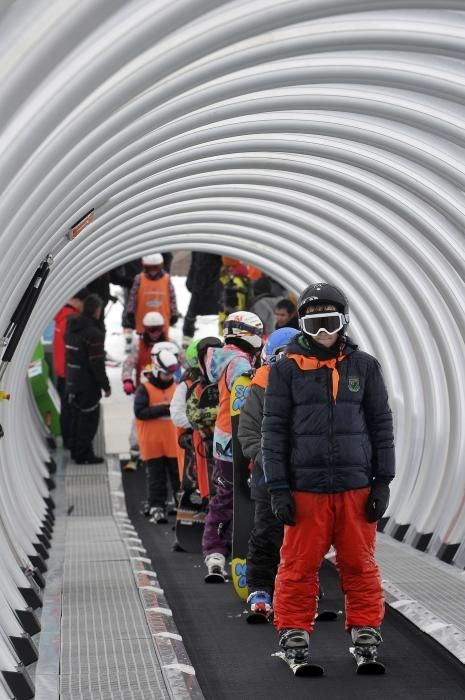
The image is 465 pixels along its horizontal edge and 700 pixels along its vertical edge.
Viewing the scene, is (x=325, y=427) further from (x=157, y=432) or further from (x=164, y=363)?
(x=157, y=432)

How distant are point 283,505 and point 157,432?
7.04m

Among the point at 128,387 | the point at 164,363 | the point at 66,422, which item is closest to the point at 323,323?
the point at 164,363

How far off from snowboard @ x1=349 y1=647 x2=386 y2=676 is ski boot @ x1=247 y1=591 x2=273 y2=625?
1.48m

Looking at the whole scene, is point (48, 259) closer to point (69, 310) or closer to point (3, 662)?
point (3, 662)

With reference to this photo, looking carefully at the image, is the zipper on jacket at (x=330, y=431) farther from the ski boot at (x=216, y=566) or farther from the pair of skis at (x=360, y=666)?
the ski boot at (x=216, y=566)

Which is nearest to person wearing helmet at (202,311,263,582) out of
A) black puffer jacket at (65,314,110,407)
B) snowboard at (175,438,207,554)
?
snowboard at (175,438,207,554)

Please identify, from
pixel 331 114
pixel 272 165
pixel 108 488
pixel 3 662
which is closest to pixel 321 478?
pixel 3 662

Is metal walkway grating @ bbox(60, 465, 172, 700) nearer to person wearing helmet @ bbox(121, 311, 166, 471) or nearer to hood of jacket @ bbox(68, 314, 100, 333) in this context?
person wearing helmet @ bbox(121, 311, 166, 471)

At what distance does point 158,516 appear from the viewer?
14.3m

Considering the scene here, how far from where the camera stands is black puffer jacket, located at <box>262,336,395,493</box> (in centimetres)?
730

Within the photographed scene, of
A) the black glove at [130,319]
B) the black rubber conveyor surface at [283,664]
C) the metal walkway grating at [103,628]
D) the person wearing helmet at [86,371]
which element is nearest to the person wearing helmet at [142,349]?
the person wearing helmet at [86,371]

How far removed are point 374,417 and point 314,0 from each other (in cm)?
248

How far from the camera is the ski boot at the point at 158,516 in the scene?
14.2 m

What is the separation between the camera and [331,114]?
9.62 meters
